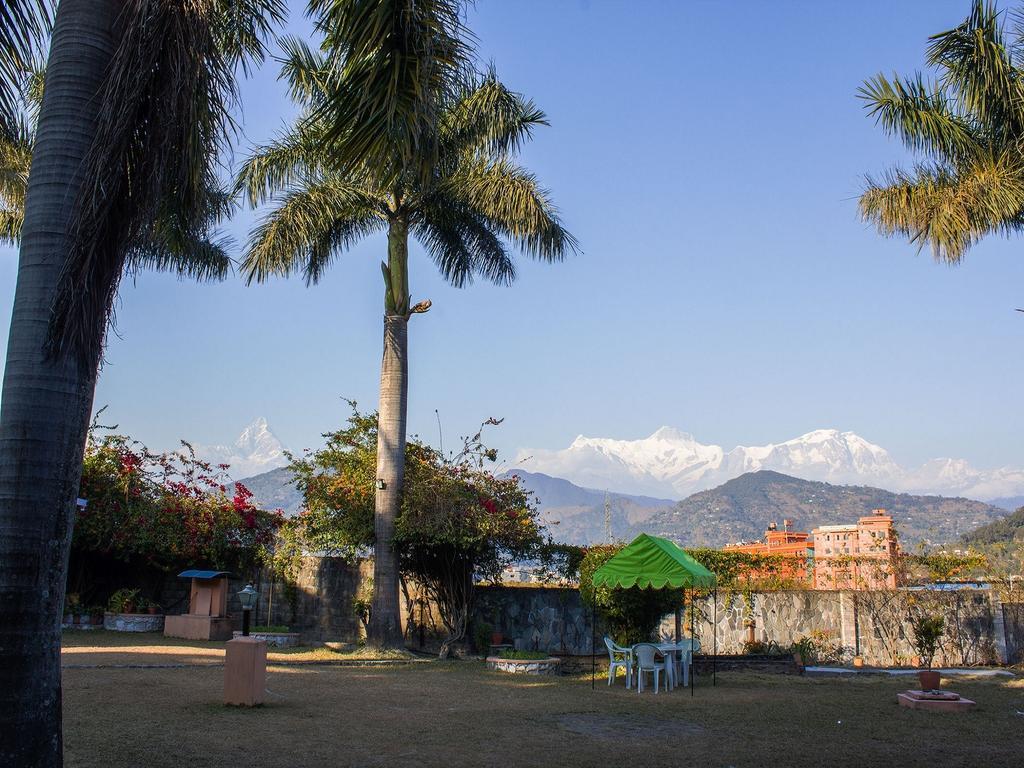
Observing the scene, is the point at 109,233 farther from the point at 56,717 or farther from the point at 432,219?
the point at 432,219

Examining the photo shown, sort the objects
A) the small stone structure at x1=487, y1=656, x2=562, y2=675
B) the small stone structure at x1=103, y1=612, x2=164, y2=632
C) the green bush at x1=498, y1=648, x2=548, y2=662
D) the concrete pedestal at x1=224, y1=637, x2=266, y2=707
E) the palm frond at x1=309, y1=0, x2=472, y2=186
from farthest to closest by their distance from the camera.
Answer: the small stone structure at x1=103, y1=612, x2=164, y2=632 < the green bush at x1=498, y1=648, x2=548, y2=662 < the small stone structure at x1=487, y1=656, x2=562, y2=675 < the concrete pedestal at x1=224, y1=637, x2=266, y2=707 < the palm frond at x1=309, y1=0, x2=472, y2=186

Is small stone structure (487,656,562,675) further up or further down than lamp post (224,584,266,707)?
further down

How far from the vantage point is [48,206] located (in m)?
5.41

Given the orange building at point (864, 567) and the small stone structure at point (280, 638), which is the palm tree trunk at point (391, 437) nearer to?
the small stone structure at point (280, 638)

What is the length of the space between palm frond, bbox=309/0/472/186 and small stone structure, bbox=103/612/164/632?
53.4ft

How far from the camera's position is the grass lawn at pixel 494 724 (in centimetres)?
758

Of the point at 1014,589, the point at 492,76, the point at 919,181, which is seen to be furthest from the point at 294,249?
the point at 1014,589

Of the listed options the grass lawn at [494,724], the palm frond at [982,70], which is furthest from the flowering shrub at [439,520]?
the palm frond at [982,70]

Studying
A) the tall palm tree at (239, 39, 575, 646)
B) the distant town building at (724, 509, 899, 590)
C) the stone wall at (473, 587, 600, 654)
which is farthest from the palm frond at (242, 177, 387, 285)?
the distant town building at (724, 509, 899, 590)

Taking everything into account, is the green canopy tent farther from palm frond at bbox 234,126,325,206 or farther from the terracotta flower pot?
palm frond at bbox 234,126,325,206

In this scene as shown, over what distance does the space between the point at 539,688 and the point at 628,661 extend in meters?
1.50

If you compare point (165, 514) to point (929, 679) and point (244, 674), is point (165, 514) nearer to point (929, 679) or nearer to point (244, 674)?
point (244, 674)

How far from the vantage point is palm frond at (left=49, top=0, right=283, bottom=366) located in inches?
209

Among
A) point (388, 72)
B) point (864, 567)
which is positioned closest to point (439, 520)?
point (864, 567)
